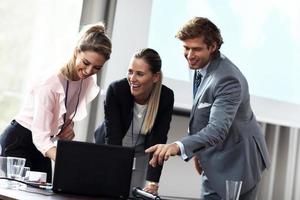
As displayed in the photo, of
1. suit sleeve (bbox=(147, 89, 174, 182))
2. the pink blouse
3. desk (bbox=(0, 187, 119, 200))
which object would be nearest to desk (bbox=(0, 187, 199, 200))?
desk (bbox=(0, 187, 119, 200))

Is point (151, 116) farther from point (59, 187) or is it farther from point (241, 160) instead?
point (59, 187)

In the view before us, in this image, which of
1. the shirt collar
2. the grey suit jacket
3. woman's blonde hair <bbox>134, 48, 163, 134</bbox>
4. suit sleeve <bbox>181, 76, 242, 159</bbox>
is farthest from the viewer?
woman's blonde hair <bbox>134, 48, 163, 134</bbox>

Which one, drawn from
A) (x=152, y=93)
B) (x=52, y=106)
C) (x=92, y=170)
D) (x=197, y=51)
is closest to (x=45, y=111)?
(x=52, y=106)

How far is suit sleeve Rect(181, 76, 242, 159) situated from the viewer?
211 cm

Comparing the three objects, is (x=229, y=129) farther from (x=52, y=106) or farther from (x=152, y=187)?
(x=52, y=106)

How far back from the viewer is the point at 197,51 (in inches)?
90.7

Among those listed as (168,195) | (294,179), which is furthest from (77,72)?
(294,179)

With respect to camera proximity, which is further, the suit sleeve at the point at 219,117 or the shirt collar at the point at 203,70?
the shirt collar at the point at 203,70

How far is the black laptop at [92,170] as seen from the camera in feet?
6.00

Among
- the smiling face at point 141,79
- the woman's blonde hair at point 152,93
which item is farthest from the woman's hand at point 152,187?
the smiling face at point 141,79

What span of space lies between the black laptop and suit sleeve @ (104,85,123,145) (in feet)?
1.67

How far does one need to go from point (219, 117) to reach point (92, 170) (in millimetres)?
586

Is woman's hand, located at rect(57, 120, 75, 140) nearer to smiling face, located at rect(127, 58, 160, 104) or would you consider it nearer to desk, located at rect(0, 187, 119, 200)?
smiling face, located at rect(127, 58, 160, 104)

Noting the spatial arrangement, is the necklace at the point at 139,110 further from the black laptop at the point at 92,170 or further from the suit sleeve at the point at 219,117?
the black laptop at the point at 92,170
